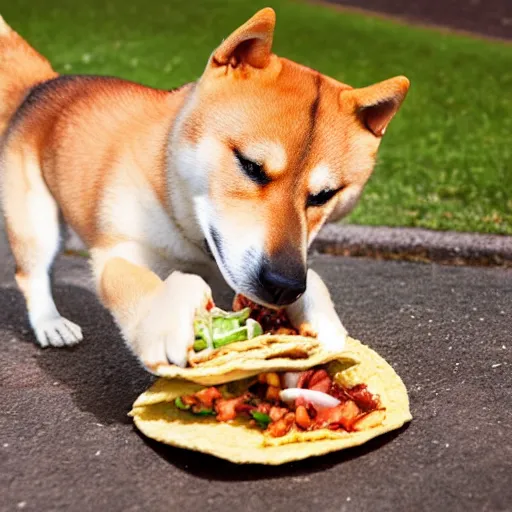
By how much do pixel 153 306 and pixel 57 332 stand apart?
1.07 meters

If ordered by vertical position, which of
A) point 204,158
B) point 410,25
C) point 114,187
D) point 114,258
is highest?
point 204,158

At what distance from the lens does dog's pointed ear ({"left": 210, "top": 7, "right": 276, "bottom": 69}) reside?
2955mm

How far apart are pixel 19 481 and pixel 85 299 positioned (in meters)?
1.90

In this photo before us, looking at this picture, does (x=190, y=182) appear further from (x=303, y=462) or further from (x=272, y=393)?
(x=303, y=462)

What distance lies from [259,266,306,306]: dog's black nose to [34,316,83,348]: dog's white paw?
1.32 meters

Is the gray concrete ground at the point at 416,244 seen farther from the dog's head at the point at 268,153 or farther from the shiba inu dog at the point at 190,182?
the dog's head at the point at 268,153

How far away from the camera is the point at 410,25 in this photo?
1527cm

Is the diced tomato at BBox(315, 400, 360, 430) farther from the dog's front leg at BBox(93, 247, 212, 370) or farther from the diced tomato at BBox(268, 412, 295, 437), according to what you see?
the dog's front leg at BBox(93, 247, 212, 370)

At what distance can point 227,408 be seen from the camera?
9.01 ft

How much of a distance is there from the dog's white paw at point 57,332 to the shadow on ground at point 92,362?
0.11ft

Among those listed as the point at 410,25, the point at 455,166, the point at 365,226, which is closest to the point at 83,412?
the point at 365,226

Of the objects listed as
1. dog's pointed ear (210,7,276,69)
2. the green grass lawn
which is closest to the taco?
dog's pointed ear (210,7,276,69)

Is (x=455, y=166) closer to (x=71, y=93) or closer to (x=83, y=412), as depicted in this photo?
(x=71, y=93)

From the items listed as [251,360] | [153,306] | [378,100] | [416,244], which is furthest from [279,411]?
[416,244]
